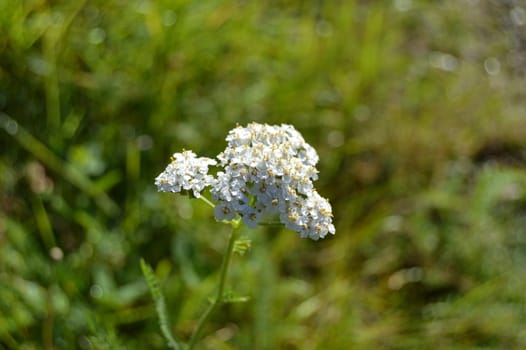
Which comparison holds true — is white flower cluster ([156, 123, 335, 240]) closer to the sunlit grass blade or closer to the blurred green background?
the sunlit grass blade

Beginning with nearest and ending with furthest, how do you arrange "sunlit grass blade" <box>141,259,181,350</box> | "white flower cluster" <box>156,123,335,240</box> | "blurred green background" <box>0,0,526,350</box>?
1. "white flower cluster" <box>156,123,335,240</box>
2. "sunlit grass blade" <box>141,259,181,350</box>
3. "blurred green background" <box>0,0,526,350</box>

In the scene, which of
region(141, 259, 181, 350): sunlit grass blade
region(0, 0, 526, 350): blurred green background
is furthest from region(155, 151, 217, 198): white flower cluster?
region(0, 0, 526, 350): blurred green background

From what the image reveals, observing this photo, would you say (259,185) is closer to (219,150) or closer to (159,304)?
(159,304)

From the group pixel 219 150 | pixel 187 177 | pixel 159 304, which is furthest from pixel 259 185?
pixel 219 150

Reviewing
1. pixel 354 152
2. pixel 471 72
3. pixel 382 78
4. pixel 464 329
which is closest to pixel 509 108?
pixel 471 72

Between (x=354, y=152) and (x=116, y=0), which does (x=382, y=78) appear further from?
(x=116, y=0)
